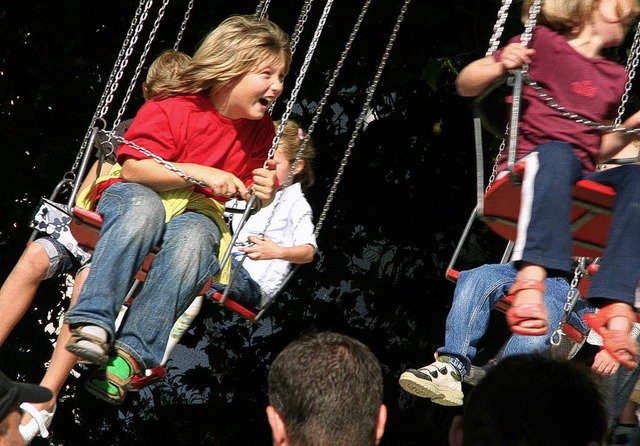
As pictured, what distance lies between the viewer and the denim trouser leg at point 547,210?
3.36 m

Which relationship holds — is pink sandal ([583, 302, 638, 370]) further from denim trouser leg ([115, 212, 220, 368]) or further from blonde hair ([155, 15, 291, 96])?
blonde hair ([155, 15, 291, 96])

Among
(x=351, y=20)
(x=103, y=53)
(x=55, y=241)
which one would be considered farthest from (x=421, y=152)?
(x=55, y=241)

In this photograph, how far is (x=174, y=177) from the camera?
4.00 meters

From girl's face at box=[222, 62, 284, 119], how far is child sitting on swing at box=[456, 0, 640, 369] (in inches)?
31.0

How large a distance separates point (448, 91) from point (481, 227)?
0.90 meters

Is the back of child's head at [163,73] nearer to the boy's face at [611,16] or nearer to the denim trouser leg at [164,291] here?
the denim trouser leg at [164,291]

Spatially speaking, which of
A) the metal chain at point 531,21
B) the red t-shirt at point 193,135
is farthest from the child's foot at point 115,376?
the metal chain at point 531,21

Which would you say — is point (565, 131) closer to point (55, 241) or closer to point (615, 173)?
point (615, 173)

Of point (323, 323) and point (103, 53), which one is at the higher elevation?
point (103, 53)

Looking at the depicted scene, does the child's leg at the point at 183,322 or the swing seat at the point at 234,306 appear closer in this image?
the swing seat at the point at 234,306

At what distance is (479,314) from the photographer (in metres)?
4.66

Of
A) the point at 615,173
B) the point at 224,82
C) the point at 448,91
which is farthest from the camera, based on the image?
the point at 448,91

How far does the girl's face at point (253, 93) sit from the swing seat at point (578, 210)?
936 mm

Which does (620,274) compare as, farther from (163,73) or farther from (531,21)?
(163,73)
